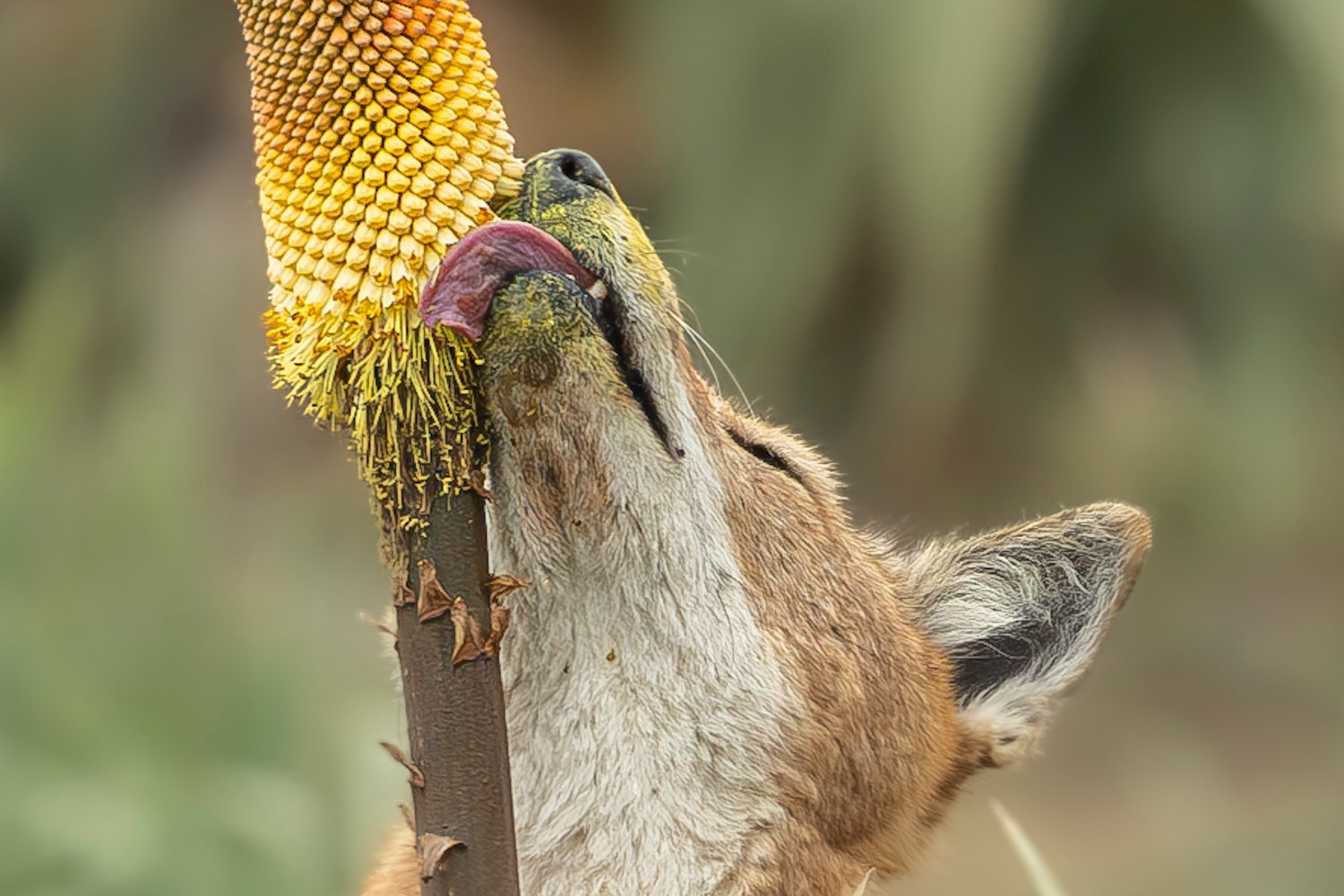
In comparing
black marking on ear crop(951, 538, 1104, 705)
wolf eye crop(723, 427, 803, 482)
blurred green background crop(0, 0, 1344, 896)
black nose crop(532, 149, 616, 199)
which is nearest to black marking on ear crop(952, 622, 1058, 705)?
black marking on ear crop(951, 538, 1104, 705)

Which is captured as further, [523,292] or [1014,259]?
[1014,259]

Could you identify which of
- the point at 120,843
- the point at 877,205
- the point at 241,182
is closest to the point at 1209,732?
the point at 877,205

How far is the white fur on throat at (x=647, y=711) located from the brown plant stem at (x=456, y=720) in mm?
477

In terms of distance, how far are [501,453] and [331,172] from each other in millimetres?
422

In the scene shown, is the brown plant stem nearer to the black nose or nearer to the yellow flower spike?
the yellow flower spike

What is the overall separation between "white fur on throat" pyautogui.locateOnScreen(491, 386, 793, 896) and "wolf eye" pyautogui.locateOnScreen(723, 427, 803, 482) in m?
0.20

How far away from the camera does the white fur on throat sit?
202 centimetres

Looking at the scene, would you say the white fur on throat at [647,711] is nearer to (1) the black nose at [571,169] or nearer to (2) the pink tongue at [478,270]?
(1) the black nose at [571,169]

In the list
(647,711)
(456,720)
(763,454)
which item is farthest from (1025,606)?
(456,720)

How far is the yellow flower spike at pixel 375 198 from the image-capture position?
143 cm

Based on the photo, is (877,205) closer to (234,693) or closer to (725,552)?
(234,693)

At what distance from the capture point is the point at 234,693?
3658mm

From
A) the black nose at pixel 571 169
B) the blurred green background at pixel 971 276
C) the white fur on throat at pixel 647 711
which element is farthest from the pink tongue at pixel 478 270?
the blurred green background at pixel 971 276

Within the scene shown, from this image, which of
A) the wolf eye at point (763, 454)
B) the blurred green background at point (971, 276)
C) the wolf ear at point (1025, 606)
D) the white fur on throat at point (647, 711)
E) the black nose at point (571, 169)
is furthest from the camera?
the blurred green background at point (971, 276)
